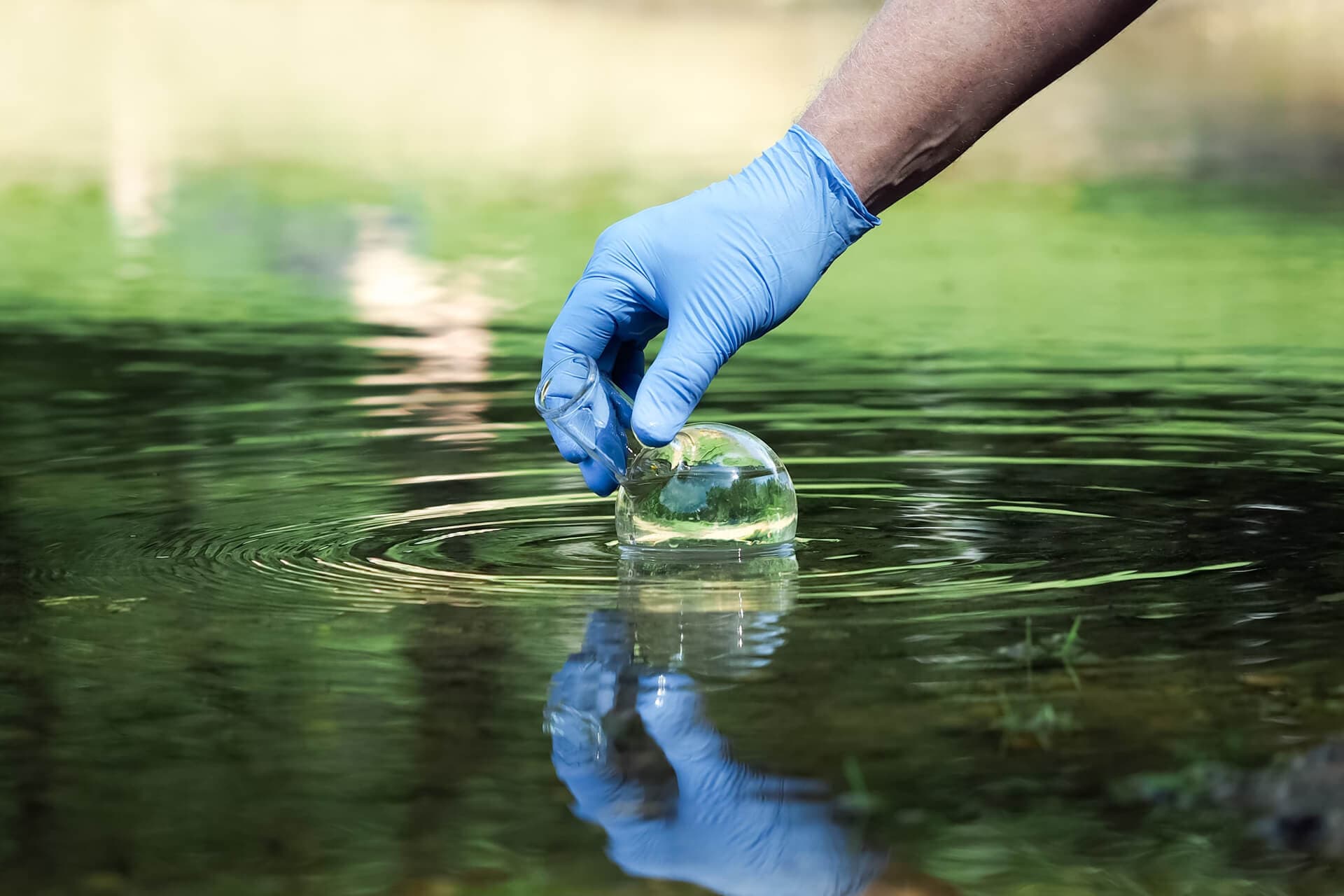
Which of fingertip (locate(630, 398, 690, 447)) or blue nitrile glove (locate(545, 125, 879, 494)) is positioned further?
blue nitrile glove (locate(545, 125, 879, 494))

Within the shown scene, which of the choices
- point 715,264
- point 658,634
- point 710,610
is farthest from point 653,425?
point 658,634

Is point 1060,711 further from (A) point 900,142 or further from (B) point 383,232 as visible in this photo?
(B) point 383,232

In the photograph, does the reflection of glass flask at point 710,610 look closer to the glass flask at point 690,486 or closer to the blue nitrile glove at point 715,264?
the glass flask at point 690,486

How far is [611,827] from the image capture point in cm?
193

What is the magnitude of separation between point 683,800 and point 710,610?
35.9 inches

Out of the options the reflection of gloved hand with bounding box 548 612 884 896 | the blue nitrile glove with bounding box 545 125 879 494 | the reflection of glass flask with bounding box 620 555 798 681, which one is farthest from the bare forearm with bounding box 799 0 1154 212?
the reflection of gloved hand with bounding box 548 612 884 896

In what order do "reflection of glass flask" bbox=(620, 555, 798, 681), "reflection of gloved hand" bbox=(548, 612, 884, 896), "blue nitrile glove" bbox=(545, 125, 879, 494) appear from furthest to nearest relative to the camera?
"blue nitrile glove" bbox=(545, 125, 879, 494) → "reflection of glass flask" bbox=(620, 555, 798, 681) → "reflection of gloved hand" bbox=(548, 612, 884, 896)

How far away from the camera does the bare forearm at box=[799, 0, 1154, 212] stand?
3.39m

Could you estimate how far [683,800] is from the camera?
2.01 meters

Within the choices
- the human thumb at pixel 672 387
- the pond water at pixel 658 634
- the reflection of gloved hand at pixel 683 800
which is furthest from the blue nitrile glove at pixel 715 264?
the reflection of gloved hand at pixel 683 800

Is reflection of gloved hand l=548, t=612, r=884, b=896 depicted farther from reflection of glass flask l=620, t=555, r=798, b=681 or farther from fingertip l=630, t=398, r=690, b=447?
fingertip l=630, t=398, r=690, b=447

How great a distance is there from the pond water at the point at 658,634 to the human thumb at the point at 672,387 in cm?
25

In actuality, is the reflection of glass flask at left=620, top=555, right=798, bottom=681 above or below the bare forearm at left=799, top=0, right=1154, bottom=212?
below

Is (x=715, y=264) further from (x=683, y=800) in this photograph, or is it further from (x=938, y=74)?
(x=683, y=800)
